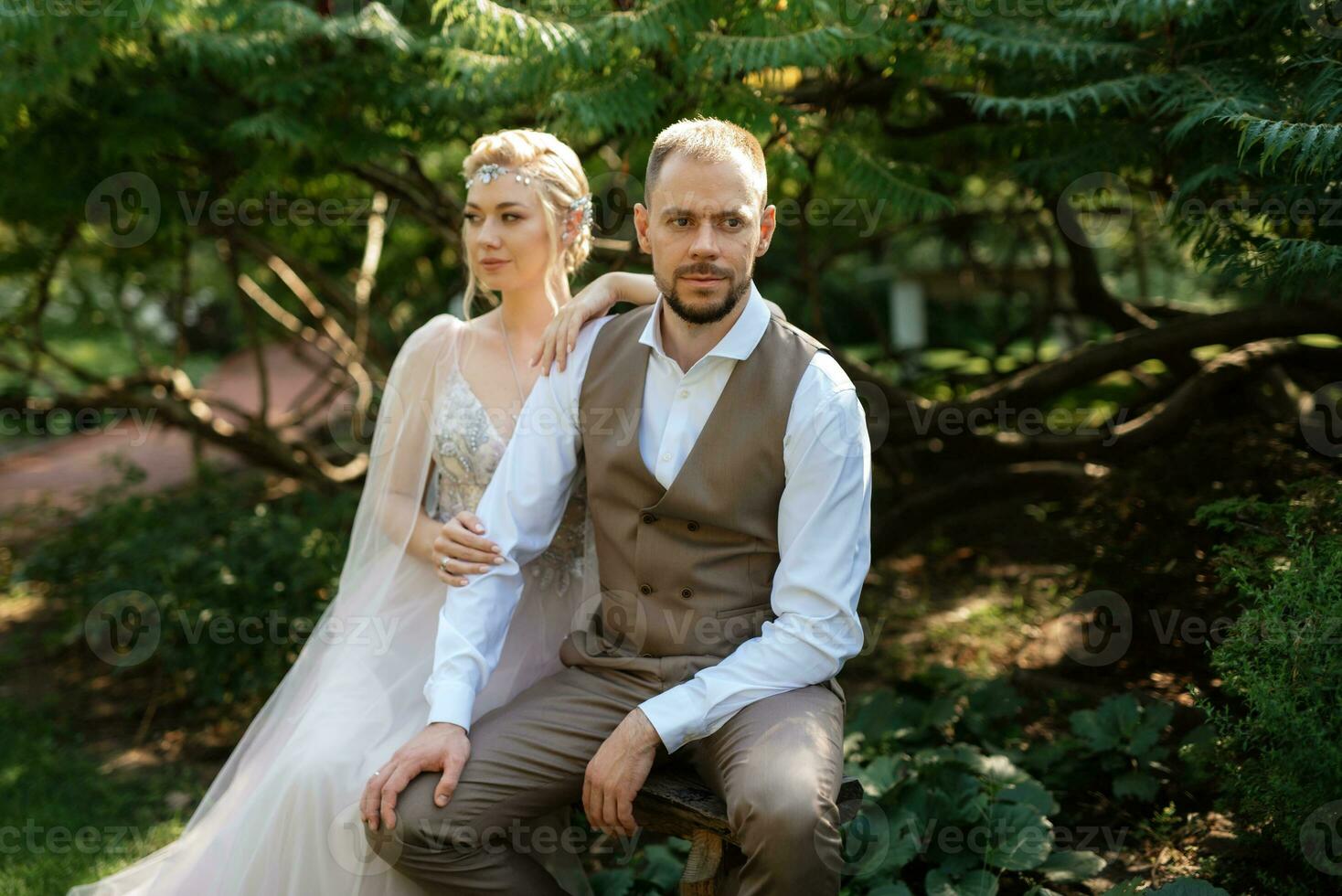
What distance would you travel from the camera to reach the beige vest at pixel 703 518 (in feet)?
9.26

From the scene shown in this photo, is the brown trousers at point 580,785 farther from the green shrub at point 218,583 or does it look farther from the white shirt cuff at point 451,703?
the green shrub at point 218,583

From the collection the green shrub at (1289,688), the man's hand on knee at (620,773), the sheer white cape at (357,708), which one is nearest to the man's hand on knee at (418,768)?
the sheer white cape at (357,708)

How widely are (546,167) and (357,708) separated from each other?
1695mm

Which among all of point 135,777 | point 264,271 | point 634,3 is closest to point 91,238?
point 264,271

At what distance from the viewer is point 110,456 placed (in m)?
8.09

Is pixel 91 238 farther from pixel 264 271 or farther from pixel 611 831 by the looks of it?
pixel 611 831

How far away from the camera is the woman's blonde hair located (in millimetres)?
3395

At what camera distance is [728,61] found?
367 cm

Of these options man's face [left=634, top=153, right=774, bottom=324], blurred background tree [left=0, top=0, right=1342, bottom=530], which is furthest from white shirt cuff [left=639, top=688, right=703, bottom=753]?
blurred background tree [left=0, top=0, right=1342, bottom=530]

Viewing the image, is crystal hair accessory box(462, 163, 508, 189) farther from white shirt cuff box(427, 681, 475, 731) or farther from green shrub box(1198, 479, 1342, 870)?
green shrub box(1198, 479, 1342, 870)

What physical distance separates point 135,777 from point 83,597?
61.9 inches

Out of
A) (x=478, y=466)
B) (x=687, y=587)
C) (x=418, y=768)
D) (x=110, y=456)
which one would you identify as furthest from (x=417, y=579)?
(x=110, y=456)

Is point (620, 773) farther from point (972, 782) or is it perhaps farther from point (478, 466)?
point (972, 782)

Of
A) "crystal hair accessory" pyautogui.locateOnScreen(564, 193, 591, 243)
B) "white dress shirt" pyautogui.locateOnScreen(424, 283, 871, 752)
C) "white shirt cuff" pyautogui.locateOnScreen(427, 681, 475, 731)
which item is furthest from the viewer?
"crystal hair accessory" pyautogui.locateOnScreen(564, 193, 591, 243)
